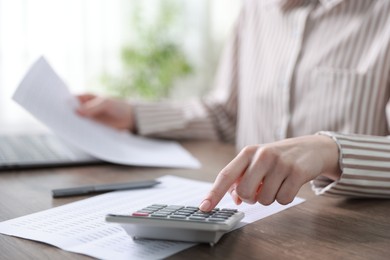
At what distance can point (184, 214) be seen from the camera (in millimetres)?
523

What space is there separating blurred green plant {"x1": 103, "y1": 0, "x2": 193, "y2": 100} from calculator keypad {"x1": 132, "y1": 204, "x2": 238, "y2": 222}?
1961mm

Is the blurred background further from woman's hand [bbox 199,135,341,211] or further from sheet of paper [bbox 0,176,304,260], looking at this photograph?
woman's hand [bbox 199,135,341,211]

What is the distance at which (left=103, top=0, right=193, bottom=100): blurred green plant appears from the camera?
2.49 metres

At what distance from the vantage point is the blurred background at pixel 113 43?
87.5 inches

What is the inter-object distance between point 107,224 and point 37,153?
0.46m

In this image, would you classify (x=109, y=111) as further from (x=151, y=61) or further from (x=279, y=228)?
(x=151, y=61)

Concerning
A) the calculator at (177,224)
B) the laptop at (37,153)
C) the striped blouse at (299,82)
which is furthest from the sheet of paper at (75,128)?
the calculator at (177,224)

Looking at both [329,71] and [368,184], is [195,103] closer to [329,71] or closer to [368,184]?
[329,71]

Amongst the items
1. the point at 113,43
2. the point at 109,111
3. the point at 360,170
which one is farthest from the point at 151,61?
the point at 360,170

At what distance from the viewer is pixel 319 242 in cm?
54

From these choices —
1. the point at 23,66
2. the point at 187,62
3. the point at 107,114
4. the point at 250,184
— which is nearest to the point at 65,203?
the point at 250,184

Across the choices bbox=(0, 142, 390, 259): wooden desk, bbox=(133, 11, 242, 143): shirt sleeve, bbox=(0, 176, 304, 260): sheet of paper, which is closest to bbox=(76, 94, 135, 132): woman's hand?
bbox=(133, 11, 242, 143): shirt sleeve

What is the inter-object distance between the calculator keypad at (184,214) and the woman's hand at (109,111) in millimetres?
640

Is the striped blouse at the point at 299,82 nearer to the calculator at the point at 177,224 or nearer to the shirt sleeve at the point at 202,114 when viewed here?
the shirt sleeve at the point at 202,114
